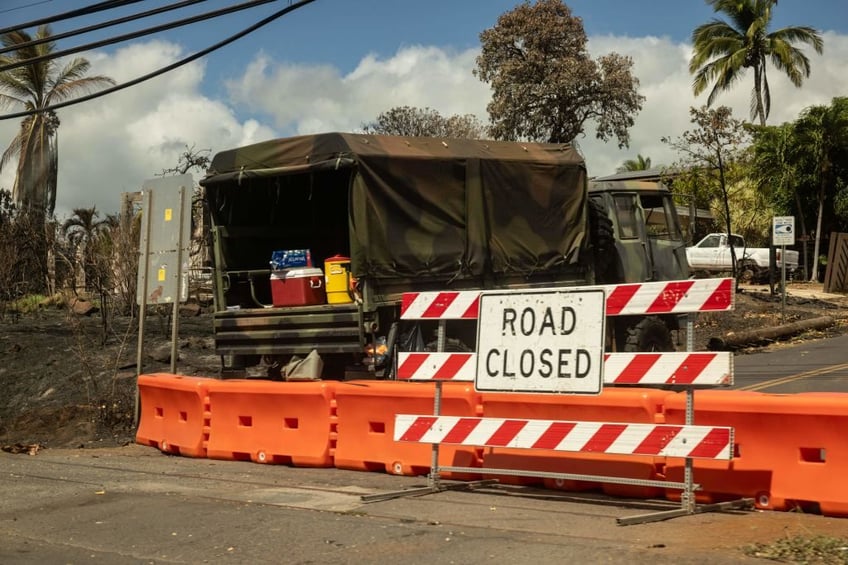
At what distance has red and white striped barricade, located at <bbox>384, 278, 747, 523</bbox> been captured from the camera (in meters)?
6.79

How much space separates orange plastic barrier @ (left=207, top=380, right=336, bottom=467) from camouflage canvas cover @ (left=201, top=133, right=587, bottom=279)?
7.59ft

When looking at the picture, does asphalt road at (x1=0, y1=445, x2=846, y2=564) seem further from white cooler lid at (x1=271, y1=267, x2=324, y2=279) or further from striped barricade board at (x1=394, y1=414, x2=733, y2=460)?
white cooler lid at (x1=271, y1=267, x2=324, y2=279)

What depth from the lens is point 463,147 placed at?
42.2 ft

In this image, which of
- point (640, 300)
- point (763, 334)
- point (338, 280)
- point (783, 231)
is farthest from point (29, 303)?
point (640, 300)

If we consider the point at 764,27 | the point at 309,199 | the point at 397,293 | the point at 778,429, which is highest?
the point at 764,27

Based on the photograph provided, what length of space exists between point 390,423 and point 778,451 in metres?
3.42

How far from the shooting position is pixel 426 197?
12.4 meters

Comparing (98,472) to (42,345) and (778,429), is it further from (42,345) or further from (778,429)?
(42,345)

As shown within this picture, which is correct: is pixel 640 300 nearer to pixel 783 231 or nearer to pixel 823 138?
pixel 783 231

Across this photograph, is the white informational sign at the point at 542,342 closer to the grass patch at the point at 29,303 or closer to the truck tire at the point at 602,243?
the truck tire at the point at 602,243

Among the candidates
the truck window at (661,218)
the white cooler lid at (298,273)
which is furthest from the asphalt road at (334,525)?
the truck window at (661,218)

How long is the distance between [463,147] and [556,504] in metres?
6.35

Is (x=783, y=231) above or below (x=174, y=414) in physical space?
above

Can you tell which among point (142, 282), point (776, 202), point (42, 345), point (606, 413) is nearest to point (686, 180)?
point (776, 202)
